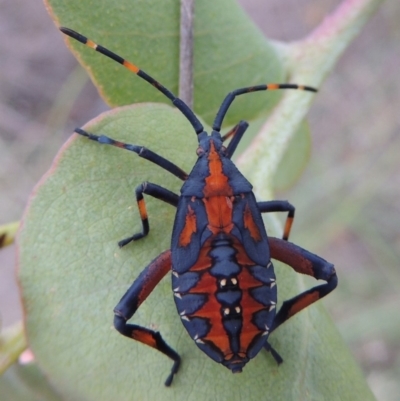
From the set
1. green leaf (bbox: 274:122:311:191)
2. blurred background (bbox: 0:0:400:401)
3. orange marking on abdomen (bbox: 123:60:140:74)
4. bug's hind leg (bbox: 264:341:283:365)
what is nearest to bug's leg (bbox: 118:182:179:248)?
orange marking on abdomen (bbox: 123:60:140:74)

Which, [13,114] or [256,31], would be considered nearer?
[256,31]

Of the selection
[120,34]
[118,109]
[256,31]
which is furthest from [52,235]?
[256,31]

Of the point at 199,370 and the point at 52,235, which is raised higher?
the point at 52,235

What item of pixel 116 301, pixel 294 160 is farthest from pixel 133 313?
pixel 294 160

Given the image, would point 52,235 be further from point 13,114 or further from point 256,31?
point 13,114

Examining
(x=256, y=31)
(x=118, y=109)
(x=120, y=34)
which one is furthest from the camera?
(x=256, y=31)

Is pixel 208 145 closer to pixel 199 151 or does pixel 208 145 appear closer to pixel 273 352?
pixel 199 151

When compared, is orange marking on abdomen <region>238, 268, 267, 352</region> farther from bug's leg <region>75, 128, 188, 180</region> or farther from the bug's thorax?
bug's leg <region>75, 128, 188, 180</region>
